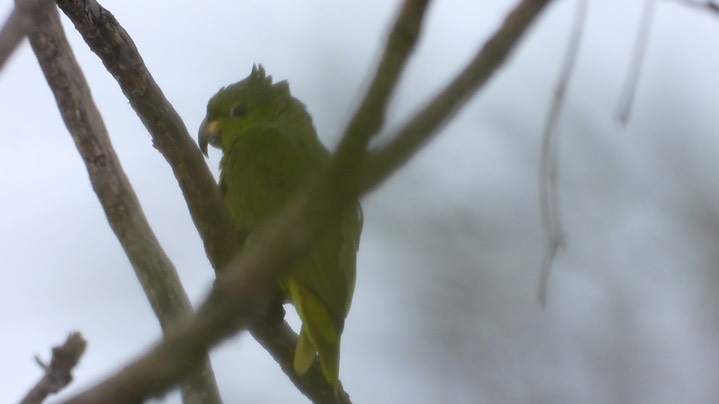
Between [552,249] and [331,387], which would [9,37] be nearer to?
[552,249]

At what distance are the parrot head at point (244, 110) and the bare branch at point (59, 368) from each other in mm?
2223

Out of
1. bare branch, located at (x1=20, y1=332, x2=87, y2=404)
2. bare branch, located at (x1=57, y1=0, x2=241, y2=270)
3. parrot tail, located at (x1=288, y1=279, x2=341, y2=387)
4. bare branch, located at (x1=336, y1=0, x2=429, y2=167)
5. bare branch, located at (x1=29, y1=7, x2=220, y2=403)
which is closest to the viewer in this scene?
bare branch, located at (x1=336, y1=0, x2=429, y2=167)

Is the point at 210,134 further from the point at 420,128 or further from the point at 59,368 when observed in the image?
the point at 420,128

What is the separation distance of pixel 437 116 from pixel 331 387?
2.16 meters

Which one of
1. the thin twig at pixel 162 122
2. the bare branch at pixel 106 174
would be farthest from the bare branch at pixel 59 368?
the bare branch at pixel 106 174

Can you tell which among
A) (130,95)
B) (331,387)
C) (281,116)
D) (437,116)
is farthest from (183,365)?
(281,116)

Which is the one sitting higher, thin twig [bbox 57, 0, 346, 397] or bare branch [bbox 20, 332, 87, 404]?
thin twig [bbox 57, 0, 346, 397]

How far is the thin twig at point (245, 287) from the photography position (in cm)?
109

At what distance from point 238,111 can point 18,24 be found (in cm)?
287

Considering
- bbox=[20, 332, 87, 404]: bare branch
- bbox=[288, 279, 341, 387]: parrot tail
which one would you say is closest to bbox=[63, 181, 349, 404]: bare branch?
bbox=[20, 332, 87, 404]: bare branch

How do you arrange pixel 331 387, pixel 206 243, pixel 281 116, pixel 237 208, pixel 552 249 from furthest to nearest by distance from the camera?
pixel 281 116, pixel 237 208, pixel 331 387, pixel 206 243, pixel 552 249

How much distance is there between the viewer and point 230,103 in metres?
4.06

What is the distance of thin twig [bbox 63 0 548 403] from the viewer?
1095mm

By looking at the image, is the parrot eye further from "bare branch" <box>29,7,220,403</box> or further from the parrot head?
"bare branch" <box>29,7,220,403</box>
